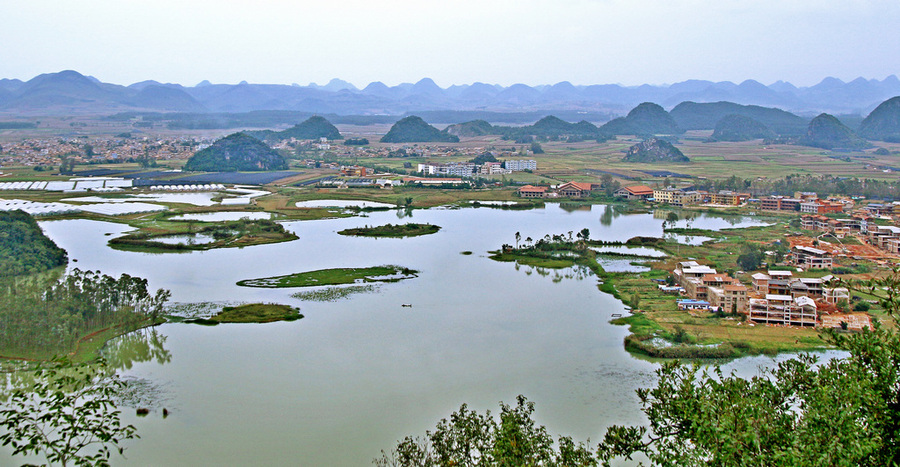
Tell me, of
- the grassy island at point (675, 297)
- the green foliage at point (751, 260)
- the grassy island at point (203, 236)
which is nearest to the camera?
the grassy island at point (675, 297)

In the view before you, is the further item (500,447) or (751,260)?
(751,260)

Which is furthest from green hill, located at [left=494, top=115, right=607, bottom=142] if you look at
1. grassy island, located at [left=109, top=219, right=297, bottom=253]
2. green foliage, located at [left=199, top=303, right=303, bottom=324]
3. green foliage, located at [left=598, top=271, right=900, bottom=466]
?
green foliage, located at [left=598, top=271, right=900, bottom=466]

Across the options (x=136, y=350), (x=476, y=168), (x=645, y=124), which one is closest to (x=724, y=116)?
(x=645, y=124)

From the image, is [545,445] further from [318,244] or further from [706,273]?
[318,244]

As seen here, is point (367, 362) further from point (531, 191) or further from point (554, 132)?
point (554, 132)

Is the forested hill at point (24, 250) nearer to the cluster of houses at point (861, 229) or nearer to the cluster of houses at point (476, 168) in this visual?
the cluster of houses at point (861, 229)

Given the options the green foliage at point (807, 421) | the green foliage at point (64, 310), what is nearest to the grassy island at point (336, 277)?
the green foliage at point (64, 310)

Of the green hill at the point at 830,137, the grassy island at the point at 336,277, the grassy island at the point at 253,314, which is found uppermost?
the green hill at the point at 830,137
